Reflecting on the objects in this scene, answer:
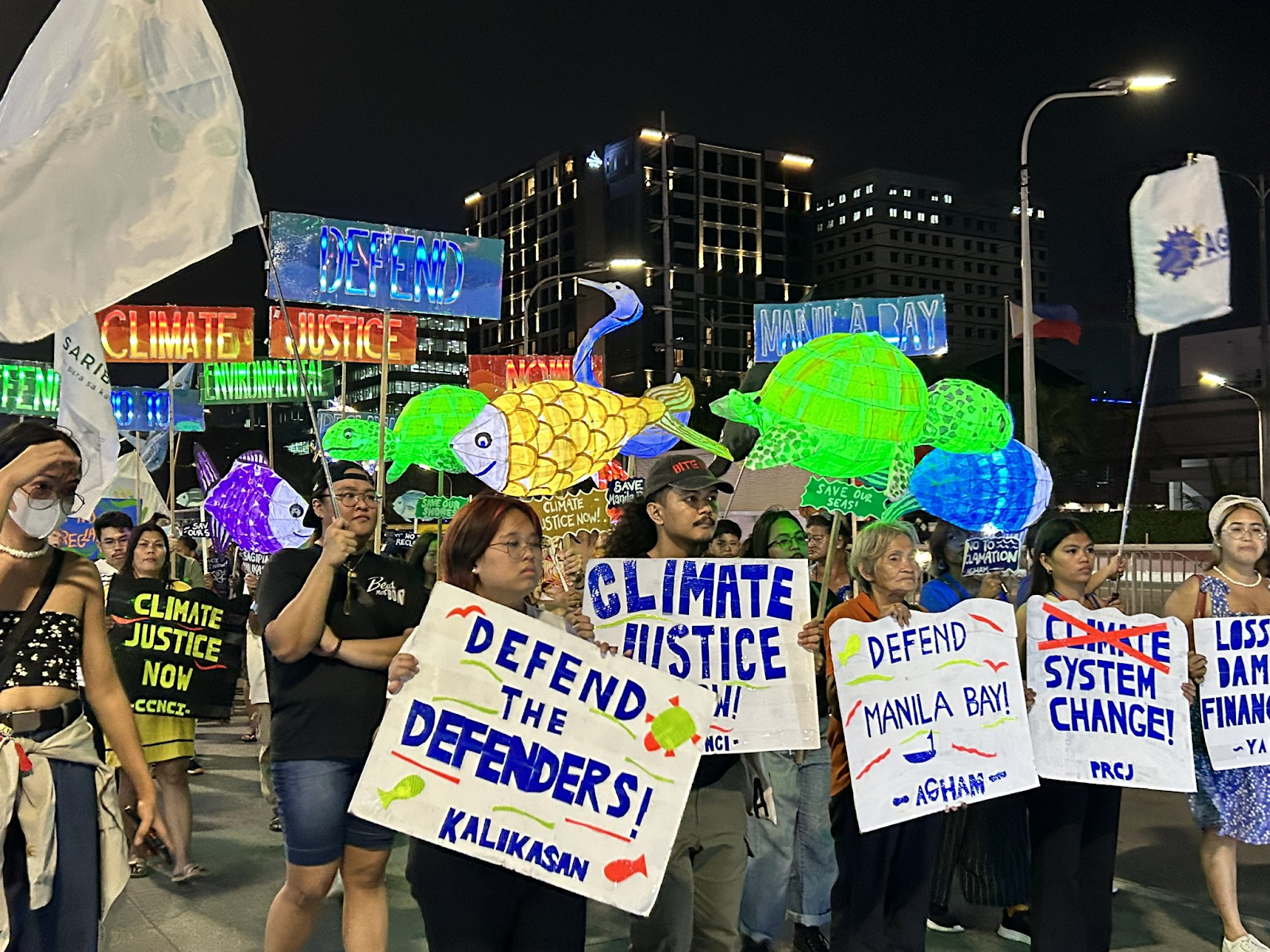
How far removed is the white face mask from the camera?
3.16 m

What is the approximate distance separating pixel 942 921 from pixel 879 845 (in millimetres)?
1406

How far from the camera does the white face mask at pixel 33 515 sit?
316cm

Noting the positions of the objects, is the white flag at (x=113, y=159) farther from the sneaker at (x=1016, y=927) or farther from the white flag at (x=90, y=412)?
the sneaker at (x=1016, y=927)

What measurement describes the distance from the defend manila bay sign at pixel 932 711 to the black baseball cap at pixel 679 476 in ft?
2.41

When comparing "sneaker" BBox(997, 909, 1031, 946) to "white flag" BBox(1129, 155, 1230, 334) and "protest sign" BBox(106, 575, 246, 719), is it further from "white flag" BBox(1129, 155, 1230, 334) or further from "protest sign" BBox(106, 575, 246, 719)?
"protest sign" BBox(106, 575, 246, 719)

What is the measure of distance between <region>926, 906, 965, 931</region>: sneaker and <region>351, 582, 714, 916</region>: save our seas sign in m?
2.68

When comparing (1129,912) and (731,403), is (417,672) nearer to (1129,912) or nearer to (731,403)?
(1129,912)

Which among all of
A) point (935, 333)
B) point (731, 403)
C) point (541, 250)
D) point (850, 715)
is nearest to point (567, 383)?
point (731, 403)

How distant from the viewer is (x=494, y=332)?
133m

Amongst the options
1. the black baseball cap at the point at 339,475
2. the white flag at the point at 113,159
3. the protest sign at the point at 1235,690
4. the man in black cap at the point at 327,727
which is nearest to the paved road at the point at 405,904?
the protest sign at the point at 1235,690

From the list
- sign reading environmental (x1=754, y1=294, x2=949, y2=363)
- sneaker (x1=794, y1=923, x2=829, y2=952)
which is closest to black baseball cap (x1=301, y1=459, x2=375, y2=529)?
sneaker (x1=794, y1=923, x2=829, y2=952)

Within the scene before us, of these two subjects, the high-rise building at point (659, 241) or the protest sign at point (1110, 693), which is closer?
the protest sign at point (1110, 693)

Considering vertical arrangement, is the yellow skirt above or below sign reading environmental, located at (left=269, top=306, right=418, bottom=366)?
below

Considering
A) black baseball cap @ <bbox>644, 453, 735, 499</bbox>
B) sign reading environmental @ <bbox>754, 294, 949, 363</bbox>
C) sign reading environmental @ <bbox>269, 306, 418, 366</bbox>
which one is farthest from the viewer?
sign reading environmental @ <bbox>754, 294, 949, 363</bbox>
